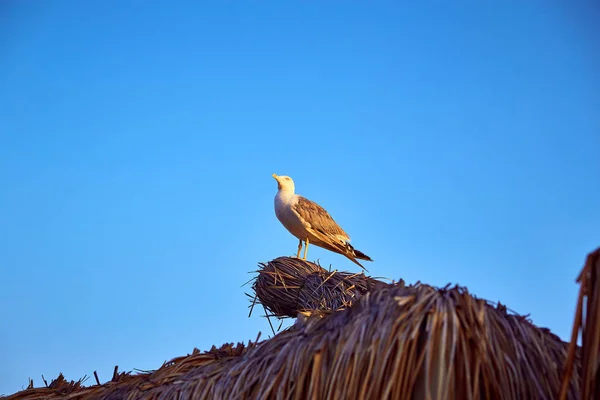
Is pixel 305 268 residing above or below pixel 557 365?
above

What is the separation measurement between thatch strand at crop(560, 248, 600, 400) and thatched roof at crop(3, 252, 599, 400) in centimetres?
2

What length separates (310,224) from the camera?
1013cm

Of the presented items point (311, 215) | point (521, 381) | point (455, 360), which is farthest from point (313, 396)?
point (311, 215)

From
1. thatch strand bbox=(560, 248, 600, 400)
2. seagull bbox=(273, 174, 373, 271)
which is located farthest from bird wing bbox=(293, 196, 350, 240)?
thatch strand bbox=(560, 248, 600, 400)

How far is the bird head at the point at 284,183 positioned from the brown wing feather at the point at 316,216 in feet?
1.75

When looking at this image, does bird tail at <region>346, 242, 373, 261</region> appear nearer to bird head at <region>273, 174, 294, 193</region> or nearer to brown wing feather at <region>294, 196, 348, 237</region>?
brown wing feather at <region>294, 196, 348, 237</region>

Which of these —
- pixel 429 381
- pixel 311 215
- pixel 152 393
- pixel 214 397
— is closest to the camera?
pixel 429 381

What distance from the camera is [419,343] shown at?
1.67 m

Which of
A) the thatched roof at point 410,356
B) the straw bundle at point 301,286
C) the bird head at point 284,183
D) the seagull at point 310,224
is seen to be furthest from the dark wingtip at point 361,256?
the thatched roof at point 410,356

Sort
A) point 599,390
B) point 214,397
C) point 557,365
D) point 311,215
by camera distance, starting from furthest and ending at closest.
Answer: point 311,215
point 214,397
point 557,365
point 599,390

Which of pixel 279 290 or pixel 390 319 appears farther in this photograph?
pixel 279 290

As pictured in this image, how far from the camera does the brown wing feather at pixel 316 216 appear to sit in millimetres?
10195

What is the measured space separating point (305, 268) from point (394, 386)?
174 inches

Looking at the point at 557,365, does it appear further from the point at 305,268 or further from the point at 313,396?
the point at 305,268
